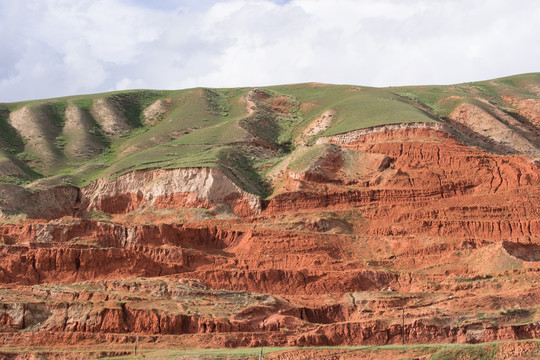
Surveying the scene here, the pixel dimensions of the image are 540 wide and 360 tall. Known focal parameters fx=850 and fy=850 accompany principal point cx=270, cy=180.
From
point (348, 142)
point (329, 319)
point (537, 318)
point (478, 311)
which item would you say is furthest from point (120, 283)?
point (348, 142)

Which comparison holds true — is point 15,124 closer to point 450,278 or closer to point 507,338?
point 450,278

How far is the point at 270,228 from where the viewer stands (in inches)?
2640

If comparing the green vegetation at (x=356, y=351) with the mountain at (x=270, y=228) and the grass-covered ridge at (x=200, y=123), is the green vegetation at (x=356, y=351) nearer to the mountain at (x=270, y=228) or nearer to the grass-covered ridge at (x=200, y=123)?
the mountain at (x=270, y=228)

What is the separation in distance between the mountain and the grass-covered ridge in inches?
15.9

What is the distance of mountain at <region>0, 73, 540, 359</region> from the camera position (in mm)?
48594

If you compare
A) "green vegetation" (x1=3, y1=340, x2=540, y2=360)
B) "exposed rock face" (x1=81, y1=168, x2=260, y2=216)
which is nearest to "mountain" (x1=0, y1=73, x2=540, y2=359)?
"exposed rock face" (x1=81, y1=168, x2=260, y2=216)

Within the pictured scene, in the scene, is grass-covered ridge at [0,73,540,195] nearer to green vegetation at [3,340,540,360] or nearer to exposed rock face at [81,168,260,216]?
exposed rock face at [81,168,260,216]

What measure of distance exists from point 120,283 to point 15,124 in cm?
5091

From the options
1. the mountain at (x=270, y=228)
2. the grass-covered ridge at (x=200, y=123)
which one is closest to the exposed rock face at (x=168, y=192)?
the mountain at (x=270, y=228)

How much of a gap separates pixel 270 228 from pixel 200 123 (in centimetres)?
3414

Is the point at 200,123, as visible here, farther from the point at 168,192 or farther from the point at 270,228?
the point at 270,228

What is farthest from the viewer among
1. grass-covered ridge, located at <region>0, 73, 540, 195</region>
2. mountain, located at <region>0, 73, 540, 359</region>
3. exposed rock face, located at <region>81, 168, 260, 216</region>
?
grass-covered ridge, located at <region>0, 73, 540, 195</region>

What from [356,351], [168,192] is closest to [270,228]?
[168,192]

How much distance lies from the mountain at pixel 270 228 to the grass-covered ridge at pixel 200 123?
40 cm
